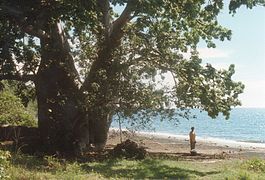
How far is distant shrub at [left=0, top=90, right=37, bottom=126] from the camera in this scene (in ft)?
105

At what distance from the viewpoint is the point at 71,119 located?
23297mm

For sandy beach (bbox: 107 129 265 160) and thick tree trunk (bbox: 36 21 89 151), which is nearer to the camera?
thick tree trunk (bbox: 36 21 89 151)

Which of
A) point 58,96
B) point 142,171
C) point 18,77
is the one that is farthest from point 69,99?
point 142,171

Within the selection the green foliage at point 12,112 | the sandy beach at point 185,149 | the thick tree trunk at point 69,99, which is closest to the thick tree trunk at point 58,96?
the thick tree trunk at point 69,99

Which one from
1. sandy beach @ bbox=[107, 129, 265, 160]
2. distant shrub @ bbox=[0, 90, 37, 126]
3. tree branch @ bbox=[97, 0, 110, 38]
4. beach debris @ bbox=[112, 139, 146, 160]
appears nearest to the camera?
beach debris @ bbox=[112, 139, 146, 160]

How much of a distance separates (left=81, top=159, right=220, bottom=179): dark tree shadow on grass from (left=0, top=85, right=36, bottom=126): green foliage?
14.7 meters

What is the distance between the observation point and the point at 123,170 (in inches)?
669

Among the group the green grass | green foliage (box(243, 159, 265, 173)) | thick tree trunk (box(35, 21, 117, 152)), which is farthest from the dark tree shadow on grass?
thick tree trunk (box(35, 21, 117, 152))

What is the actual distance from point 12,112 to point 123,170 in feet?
57.9

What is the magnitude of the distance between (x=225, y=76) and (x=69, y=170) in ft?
36.6

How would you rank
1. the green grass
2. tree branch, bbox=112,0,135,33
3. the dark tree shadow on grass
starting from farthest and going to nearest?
tree branch, bbox=112,0,135,33, the dark tree shadow on grass, the green grass

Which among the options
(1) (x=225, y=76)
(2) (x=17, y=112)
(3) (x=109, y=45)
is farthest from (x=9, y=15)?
(2) (x=17, y=112)

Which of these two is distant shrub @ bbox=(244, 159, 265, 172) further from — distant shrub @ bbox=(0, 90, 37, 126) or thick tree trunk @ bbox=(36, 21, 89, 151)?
distant shrub @ bbox=(0, 90, 37, 126)

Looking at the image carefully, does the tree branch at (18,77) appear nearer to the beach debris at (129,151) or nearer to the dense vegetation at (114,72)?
the dense vegetation at (114,72)
